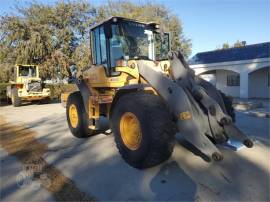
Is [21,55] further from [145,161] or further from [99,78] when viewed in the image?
[145,161]

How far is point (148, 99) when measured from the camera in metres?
4.07

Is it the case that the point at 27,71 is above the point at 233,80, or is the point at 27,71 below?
above

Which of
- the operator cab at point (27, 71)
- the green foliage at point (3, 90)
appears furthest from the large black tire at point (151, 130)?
the green foliage at point (3, 90)

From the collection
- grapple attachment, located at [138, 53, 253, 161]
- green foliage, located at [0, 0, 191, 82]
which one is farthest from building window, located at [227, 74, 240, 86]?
grapple attachment, located at [138, 53, 253, 161]

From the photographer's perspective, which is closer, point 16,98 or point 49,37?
point 16,98

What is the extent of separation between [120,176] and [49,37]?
20.1 meters

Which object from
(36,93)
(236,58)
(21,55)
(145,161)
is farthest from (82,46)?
(145,161)

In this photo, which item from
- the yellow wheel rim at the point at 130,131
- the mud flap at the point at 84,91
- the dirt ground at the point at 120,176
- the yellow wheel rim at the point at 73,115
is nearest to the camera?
the dirt ground at the point at 120,176

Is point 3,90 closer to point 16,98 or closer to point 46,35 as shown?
point 16,98

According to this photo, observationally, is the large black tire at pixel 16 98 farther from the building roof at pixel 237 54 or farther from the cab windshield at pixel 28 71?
the building roof at pixel 237 54

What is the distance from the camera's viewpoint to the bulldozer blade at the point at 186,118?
3.63 m

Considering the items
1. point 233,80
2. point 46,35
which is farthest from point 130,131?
point 46,35

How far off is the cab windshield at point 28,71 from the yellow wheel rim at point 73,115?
1134 centimetres

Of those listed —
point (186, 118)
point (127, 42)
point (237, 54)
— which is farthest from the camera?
point (237, 54)
